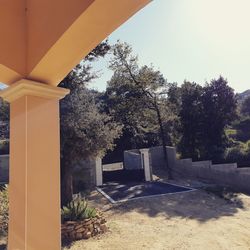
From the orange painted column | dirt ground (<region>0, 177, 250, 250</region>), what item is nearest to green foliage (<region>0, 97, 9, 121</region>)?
dirt ground (<region>0, 177, 250, 250</region>)

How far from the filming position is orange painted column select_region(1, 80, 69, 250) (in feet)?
8.89

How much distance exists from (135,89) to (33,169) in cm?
1349

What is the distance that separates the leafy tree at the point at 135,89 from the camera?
1566 centimetres

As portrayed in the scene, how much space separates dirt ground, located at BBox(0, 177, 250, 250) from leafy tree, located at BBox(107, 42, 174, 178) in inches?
220

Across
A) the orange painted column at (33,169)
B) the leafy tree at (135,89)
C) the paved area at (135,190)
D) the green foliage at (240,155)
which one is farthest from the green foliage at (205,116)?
the orange painted column at (33,169)

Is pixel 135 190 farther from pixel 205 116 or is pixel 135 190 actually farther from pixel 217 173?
pixel 205 116

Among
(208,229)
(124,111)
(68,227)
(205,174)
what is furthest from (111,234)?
(124,111)

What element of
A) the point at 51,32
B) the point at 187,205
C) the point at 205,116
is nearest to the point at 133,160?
the point at 205,116

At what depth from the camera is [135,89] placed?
52.5ft

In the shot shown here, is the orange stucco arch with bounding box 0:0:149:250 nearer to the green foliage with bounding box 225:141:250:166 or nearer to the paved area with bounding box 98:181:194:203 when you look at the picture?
the paved area with bounding box 98:181:194:203

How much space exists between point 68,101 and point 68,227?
3912 mm

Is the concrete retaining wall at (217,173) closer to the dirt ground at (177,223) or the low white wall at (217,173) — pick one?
the low white wall at (217,173)

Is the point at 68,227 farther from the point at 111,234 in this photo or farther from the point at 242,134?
the point at 242,134

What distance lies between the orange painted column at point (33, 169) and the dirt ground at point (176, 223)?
3.68m
